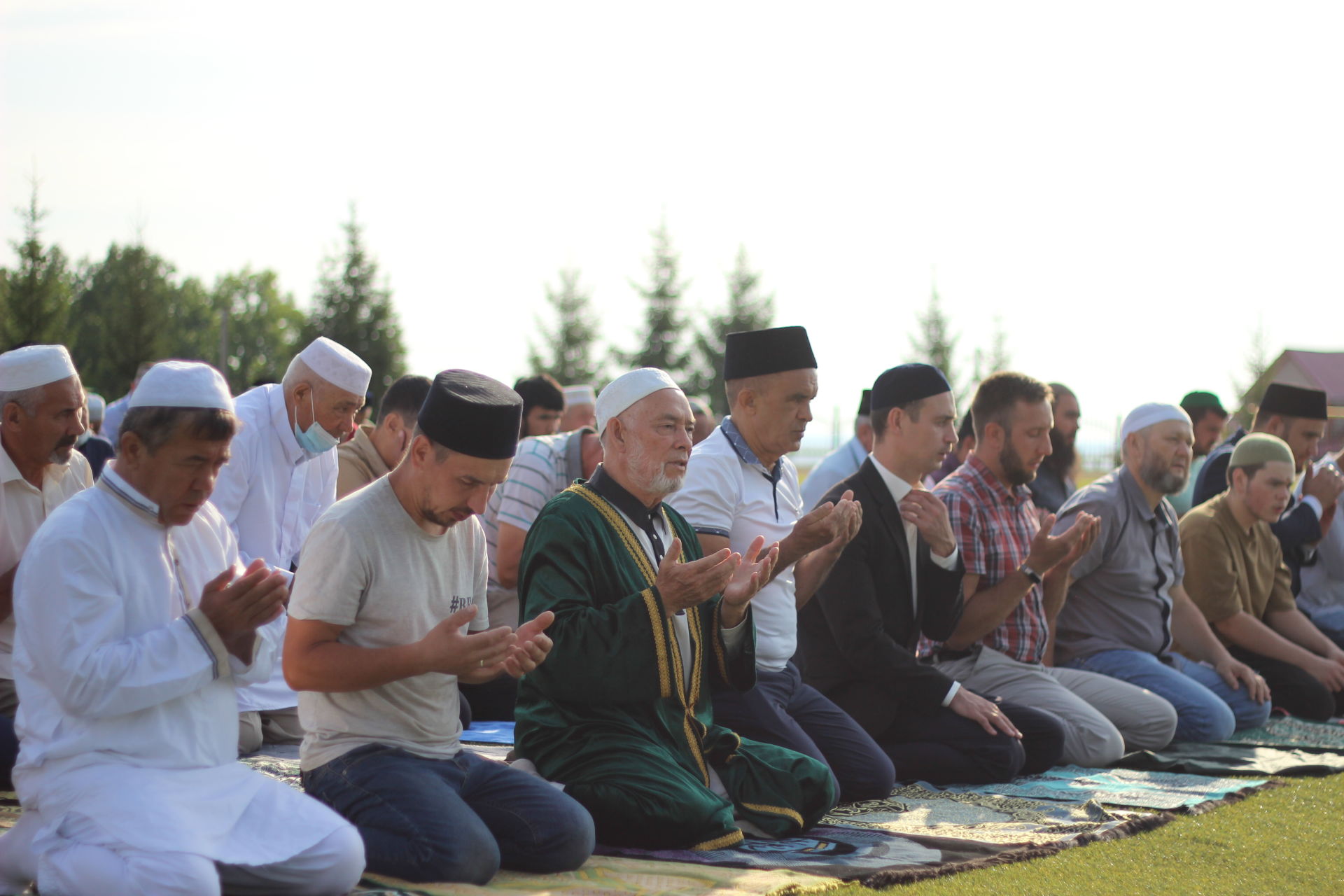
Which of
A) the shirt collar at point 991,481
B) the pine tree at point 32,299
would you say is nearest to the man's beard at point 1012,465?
the shirt collar at point 991,481

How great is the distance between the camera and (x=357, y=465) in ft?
23.1

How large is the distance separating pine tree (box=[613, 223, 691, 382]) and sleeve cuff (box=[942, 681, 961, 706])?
28630 millimetres

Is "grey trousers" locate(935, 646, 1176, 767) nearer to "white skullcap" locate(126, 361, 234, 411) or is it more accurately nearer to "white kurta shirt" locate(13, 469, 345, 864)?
"white kurta shirt" locate(13, 469, 345, 864)

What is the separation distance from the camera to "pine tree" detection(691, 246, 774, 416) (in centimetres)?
3450

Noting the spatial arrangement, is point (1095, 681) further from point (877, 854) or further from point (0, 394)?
point (0, 394)

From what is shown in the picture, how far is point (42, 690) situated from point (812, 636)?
11.6 feet

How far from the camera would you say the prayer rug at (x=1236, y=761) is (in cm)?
612

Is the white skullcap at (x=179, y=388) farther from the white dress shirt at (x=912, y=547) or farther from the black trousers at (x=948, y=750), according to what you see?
the black trousers at (x=948, y=750)

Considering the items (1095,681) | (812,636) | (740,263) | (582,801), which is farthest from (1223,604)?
(740,263)

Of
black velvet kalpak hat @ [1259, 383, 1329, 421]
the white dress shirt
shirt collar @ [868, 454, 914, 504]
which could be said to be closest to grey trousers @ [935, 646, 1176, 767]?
the white dress shirt

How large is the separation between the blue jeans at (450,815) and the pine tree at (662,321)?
3041 centimetres

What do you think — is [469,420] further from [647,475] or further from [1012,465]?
[1012,465]

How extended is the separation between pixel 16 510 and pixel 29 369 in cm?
52

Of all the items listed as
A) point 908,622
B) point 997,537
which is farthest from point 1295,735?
point 908,622
